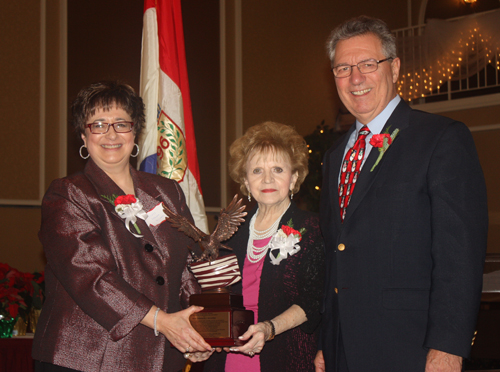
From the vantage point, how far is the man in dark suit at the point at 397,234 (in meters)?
1.63

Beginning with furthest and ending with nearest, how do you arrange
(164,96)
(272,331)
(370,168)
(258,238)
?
(164,96)
(258,238)
(272,331)
(370,168)

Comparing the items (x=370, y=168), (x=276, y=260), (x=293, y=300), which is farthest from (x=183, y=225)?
(x=370, y=168)

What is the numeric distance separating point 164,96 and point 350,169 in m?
1.79

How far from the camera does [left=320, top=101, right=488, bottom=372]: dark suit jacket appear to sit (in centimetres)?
163

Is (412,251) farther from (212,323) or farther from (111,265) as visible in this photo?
(111,265)

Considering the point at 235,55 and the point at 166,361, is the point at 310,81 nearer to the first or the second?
the point at 235,55

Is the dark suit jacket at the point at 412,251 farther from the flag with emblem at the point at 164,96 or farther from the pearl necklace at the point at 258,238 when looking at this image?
the flag with emblem at the point at 164,96

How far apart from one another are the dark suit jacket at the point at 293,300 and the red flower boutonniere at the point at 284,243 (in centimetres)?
3

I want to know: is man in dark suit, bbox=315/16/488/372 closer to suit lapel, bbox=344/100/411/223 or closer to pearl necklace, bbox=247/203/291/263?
suit lapel, bbox=344/100/411/223

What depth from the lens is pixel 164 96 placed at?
3.47 meters

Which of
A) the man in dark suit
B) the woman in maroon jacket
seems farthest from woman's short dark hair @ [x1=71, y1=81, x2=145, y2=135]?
the man in dark suit

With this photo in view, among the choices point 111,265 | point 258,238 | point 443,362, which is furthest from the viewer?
point 258,238

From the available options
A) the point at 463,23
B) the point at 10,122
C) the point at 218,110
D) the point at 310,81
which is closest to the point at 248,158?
the point at 10,122

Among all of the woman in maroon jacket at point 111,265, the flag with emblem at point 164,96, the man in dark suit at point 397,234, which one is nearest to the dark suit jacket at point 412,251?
the man in dark suit at point 397,234
